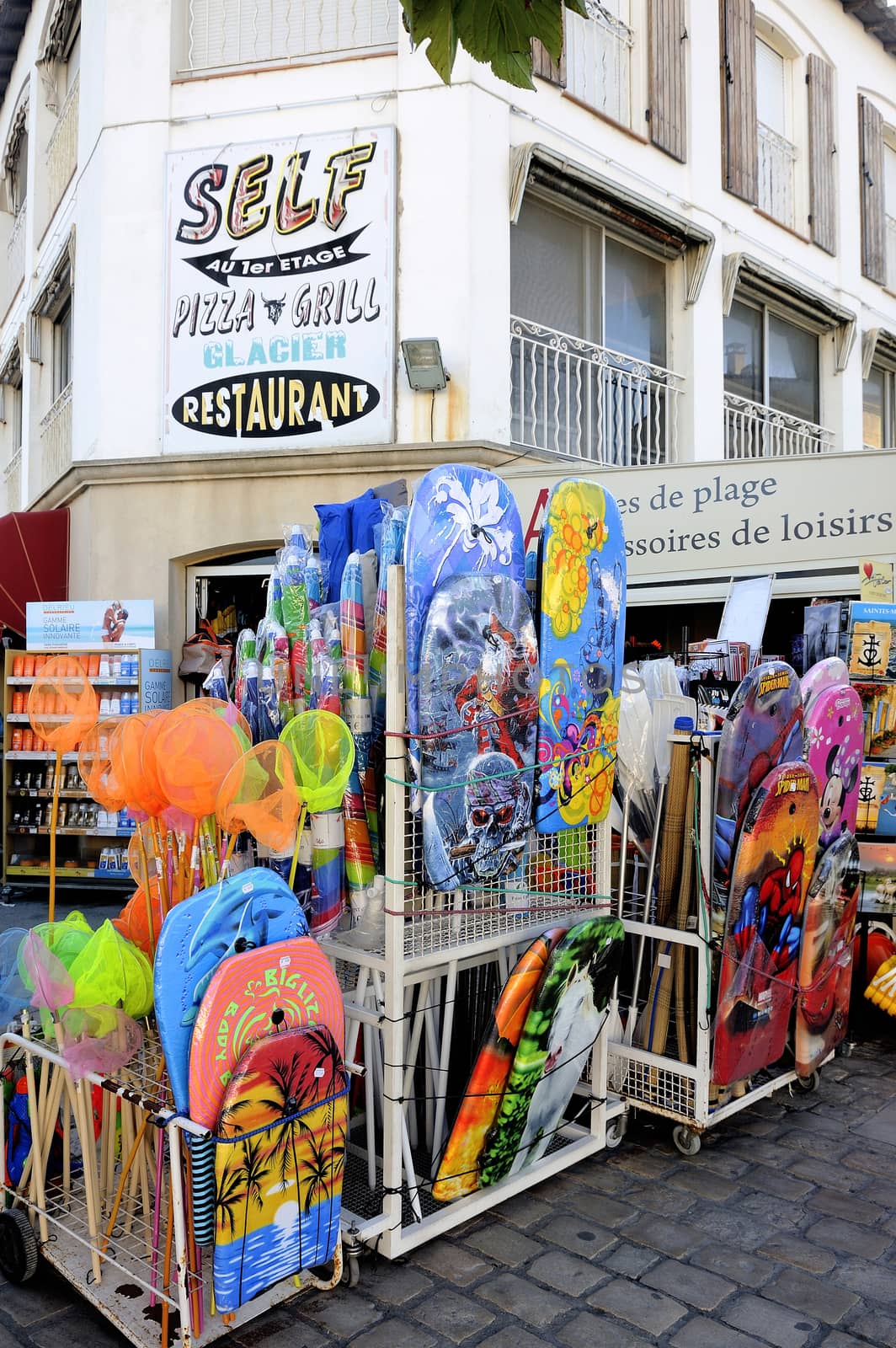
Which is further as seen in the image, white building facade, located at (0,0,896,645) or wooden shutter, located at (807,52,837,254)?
wooden shutter, located at (807,52,837,254)

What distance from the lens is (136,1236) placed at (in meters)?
2.57

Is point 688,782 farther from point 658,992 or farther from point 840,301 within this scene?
point 840,301

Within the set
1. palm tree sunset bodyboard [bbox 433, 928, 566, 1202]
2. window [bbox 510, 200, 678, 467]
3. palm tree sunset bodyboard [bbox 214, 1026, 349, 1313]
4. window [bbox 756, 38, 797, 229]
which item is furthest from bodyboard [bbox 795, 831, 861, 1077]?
window [bbox 756, 38, 797, 229]

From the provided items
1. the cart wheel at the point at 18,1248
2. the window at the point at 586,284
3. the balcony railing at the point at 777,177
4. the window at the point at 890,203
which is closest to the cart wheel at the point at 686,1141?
the cart wheel at the point at 18,1248

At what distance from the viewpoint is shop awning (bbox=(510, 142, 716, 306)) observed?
291 inches

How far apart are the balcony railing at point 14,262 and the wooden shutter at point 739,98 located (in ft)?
25.6

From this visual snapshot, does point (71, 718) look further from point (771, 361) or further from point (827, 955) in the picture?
point (771, 361)

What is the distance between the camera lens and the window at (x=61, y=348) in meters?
10.5

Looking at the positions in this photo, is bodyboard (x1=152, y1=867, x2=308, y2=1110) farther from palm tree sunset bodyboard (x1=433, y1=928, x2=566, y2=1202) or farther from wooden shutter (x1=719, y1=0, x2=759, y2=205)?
wooden shutter (x1=719, y1=0, x2=759, y2=205)

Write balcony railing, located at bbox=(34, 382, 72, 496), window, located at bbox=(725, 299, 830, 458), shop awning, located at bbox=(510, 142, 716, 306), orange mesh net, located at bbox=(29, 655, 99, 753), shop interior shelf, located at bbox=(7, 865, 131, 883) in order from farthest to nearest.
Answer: window, located at bbox=(725, 299, 830, 458)
balcony railing, located at bbox=(34, 382, 72, 496)
shop awning, located at bbox=(510, 142, 716, 306)
shop interior shelf, located at bbox=(7, 865, 131, 883)
orange mesh net, located at bbox=(29, 655, 99, 753)

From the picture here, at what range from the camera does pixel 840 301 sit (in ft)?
35.0

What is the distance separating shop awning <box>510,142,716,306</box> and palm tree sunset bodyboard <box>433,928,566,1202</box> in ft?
20.3

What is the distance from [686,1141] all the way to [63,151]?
33.5 ft

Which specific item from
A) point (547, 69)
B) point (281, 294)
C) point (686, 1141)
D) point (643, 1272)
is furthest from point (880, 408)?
point (643, 1272)
